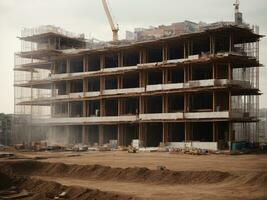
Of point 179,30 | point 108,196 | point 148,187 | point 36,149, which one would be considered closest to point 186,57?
point 179,30

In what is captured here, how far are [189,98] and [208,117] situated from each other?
7.07 meters

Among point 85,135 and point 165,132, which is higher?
point 165,132

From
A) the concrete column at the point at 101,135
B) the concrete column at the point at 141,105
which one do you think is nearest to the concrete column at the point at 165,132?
the concrete column at the point at 141,105

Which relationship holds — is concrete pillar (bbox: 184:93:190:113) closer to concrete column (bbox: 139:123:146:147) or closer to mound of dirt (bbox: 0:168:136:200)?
concrete column (bbox: 139:123:146:147)

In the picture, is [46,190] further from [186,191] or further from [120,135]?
[120,135]

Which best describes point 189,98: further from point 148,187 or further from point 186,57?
point 148,187

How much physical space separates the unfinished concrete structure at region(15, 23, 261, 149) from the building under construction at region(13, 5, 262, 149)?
150mm

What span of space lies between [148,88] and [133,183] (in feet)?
122

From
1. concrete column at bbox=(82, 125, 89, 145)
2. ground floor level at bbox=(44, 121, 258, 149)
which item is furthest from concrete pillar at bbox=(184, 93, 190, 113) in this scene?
concrete column at bbox=(82, 125, 89, 145)

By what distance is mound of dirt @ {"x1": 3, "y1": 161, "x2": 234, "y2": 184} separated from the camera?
32.0m

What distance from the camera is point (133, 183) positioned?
33.0m

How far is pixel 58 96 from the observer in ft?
271

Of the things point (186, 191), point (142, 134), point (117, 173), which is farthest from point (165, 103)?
point (186, 191)

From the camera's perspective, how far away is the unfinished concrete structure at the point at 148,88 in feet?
205
